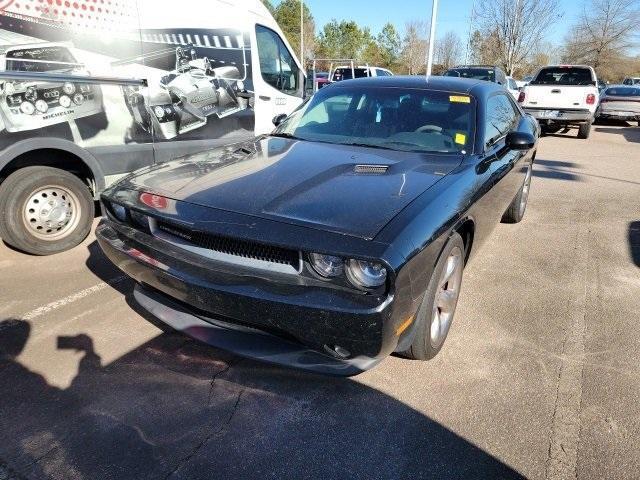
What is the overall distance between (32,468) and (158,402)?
584 mm

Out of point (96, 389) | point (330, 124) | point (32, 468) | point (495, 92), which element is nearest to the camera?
point (32, 468)

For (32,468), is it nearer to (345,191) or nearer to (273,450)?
(273,450)

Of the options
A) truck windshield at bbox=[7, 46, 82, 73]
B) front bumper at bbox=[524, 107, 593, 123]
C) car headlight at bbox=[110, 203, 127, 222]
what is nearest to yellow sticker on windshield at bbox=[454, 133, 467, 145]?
car headlight at bbox=[110, 203, 127, 222]

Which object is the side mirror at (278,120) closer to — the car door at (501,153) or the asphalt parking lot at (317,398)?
the car door at (501,153)

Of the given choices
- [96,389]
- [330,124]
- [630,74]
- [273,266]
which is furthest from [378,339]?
[630,74]

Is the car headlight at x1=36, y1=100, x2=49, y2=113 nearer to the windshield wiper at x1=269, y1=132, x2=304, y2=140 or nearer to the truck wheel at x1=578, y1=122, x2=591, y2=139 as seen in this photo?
the windshield wiper at x1=269, y1=132, x2=304, y2=140

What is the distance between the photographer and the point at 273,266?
2.17 m

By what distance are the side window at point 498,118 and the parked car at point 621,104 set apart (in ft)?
46.1

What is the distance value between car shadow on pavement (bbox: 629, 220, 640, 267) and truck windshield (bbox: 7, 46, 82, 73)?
5269 mm

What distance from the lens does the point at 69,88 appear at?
3.91m

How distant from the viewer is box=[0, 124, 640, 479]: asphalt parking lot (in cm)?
209

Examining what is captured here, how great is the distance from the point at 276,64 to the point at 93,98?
2978mm

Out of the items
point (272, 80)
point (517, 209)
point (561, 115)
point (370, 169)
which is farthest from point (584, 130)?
point (370, 169)

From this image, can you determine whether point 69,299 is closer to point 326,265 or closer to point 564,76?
point 326,265
